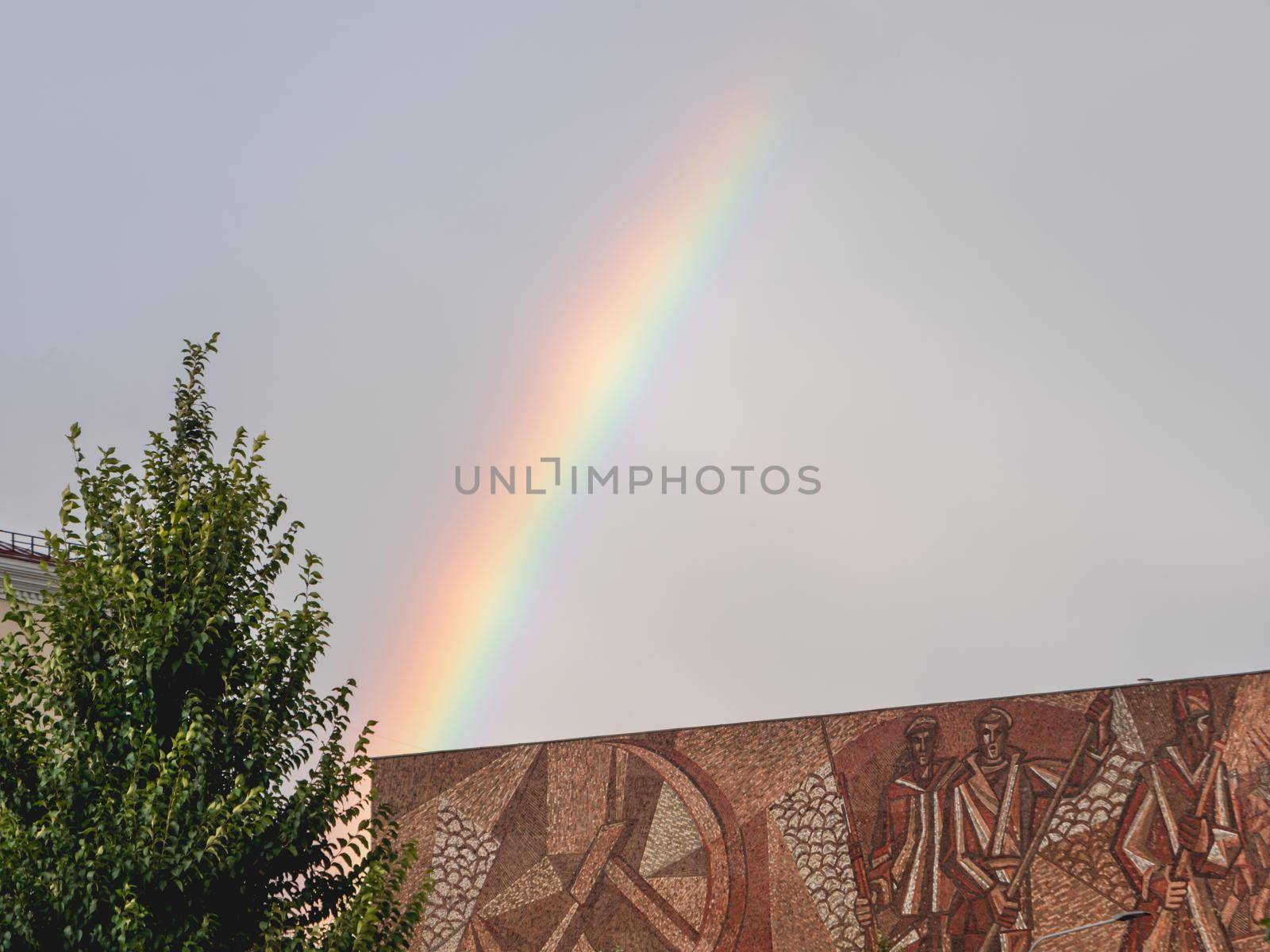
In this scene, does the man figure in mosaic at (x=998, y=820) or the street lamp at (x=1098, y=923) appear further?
the man figure in mosaic at (x=998, y=820)

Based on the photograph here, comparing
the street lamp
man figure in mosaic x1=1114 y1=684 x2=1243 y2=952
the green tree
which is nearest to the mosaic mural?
man figure in mosaic x1=1114 y1=684 x2=1243 y2=952

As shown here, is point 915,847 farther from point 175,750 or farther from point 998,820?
point 175,750

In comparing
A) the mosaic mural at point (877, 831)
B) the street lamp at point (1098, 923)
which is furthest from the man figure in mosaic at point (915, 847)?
the street lamp at point (1098, 923)

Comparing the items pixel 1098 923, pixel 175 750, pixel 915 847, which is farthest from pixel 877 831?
pixel 175 750

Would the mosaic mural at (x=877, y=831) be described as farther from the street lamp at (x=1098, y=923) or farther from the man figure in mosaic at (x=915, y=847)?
the street lamp at (x=1098, y=923)

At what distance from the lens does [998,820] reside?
67.3 ft

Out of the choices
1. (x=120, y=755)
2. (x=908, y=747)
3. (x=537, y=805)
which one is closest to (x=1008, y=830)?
(x=908, y=747)

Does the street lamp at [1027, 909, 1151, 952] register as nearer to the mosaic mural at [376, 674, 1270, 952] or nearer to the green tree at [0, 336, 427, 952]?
the mosaic mural at [376, 674, 1270, 952]

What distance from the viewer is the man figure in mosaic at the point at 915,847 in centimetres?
2041

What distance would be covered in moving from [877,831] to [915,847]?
2.18 feet

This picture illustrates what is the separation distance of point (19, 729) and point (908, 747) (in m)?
16.7

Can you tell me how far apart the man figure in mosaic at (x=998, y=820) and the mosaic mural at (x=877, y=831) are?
3 centimetres

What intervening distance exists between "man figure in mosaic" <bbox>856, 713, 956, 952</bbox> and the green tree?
45.6ft

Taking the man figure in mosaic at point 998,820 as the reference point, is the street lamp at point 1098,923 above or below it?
below
